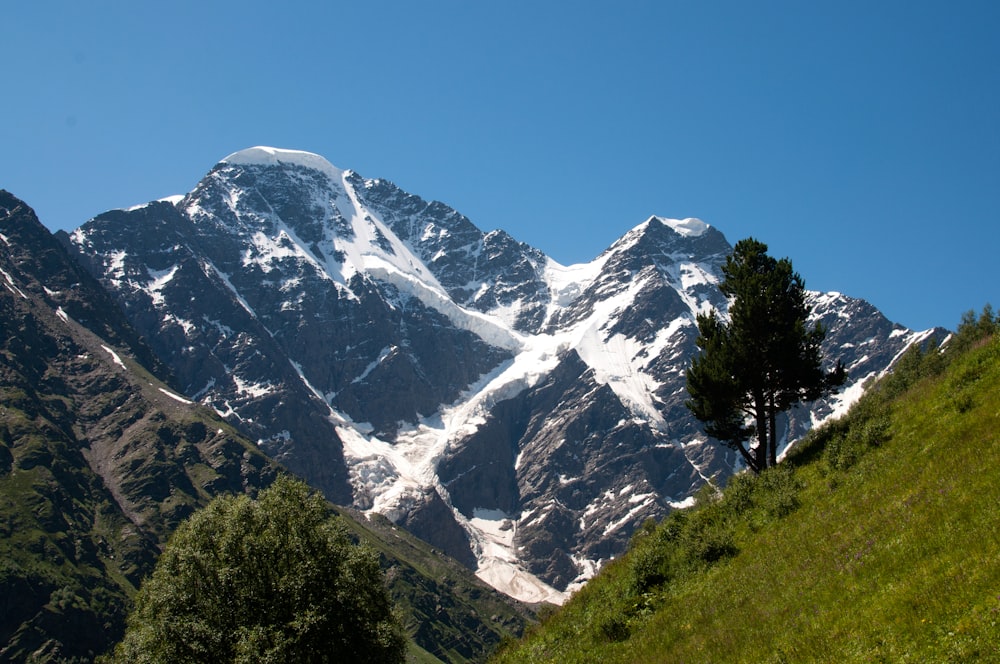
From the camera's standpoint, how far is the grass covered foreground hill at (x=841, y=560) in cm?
1594

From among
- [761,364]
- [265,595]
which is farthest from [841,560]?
[265,595]

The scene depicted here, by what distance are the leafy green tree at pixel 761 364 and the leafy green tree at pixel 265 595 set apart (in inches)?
826

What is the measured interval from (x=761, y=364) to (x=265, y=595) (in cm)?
2799

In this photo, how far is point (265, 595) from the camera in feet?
105

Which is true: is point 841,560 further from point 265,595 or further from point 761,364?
point 265,595

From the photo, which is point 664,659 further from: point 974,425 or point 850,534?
point 974,425

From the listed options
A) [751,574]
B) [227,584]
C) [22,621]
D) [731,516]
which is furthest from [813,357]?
[22,621]

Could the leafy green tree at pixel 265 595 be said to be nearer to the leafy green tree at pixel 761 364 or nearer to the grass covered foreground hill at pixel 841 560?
the grass covered foreground hill at pixel 841 560

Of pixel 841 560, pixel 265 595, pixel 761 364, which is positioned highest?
pixel 761 364

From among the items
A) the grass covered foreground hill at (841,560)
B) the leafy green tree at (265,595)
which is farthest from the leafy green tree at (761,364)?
the leafy green tree at (265,595)

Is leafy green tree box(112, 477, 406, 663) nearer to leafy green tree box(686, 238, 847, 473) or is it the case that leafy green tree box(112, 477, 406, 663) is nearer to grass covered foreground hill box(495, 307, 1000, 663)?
grass covered foreground hill box(495, 307, 1000, 663)

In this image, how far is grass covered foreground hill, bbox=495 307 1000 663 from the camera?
1594 centimetres

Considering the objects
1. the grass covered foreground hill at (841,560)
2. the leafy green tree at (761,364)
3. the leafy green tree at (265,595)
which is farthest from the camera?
the leafy green tree at (761,364)

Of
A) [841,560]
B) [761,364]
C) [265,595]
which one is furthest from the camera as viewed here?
[761,364]
